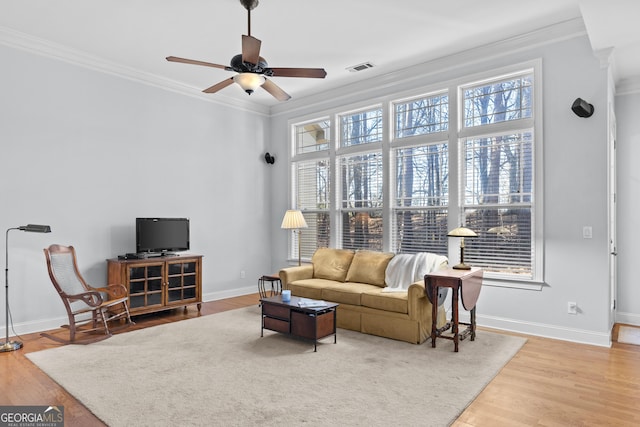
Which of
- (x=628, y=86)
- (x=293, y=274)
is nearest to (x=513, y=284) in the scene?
(x=293, y=274)

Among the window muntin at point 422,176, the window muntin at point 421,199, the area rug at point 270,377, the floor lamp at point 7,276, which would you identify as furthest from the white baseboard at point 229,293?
the window muntin at point 422,176

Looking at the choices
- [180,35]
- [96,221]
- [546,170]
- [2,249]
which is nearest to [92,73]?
[180,35]

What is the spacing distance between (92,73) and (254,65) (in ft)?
8.82

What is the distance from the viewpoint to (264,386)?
2795 mm

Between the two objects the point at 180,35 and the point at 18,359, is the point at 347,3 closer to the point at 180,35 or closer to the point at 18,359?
the point at 180,35

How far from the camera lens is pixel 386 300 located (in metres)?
3.91

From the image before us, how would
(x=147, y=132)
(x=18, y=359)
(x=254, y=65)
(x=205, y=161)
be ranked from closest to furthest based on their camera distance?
(x=254, y=65) < (x=18, y=359) < (x=147, y=132) < (x=205, y=161)

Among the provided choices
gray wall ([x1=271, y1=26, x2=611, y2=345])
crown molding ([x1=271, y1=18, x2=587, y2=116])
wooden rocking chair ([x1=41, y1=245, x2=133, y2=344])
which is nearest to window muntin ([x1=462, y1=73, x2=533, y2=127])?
gray wall ([x1=271, y1=26, x2=611, y2=345])

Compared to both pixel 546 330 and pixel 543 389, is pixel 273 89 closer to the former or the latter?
pixel 543 389

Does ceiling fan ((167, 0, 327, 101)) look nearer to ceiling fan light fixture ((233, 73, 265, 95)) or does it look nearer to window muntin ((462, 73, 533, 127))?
ceiling fan light fixture ((233, 73, 265, 95))

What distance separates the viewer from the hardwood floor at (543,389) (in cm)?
237

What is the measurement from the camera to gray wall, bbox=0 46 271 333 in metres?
4.12

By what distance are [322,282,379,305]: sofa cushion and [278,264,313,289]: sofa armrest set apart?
1.91 feet

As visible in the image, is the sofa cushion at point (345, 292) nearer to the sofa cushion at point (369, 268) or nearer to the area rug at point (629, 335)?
the sofa cushion at point (369, 268)
